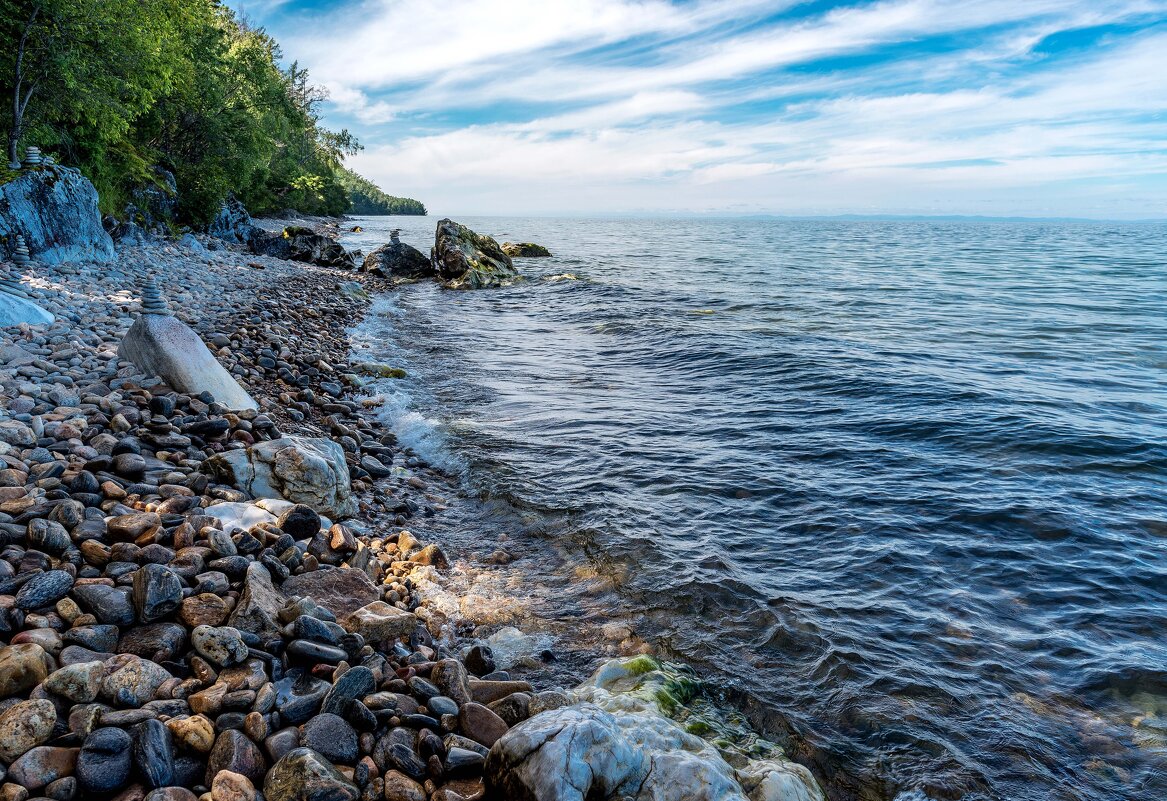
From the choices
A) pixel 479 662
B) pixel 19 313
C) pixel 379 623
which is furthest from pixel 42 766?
pixel 19 313

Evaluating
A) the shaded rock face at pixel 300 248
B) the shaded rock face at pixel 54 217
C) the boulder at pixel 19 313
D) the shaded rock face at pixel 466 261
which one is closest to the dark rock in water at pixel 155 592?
the boulder at pixel 19 313

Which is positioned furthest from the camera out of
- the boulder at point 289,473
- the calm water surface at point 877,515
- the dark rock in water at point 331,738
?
the boulder at point 289,473

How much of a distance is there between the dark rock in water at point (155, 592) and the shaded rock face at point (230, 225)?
3552 cm

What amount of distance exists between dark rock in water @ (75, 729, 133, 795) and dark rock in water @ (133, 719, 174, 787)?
1.8 inches

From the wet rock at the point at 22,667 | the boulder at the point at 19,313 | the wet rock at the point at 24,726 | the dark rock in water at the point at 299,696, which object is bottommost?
the dark rock in water at the point at 299,696

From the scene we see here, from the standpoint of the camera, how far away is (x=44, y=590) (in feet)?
12.4

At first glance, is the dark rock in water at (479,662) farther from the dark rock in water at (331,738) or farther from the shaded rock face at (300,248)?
the shaded rock face at (300,248)

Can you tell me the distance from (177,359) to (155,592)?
17.3ft

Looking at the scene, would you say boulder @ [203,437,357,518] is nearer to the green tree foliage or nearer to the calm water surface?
the calm water surface

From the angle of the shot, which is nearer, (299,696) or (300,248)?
(299,696)

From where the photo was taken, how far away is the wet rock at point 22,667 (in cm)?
312

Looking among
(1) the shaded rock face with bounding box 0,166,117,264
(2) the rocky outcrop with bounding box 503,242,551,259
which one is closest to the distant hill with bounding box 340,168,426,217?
(2) the rocky outcrop with bounding box 503,242,551,259

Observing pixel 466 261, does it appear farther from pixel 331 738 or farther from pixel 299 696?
pixel 331 738

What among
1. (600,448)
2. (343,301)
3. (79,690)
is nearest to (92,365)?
(79,690)
